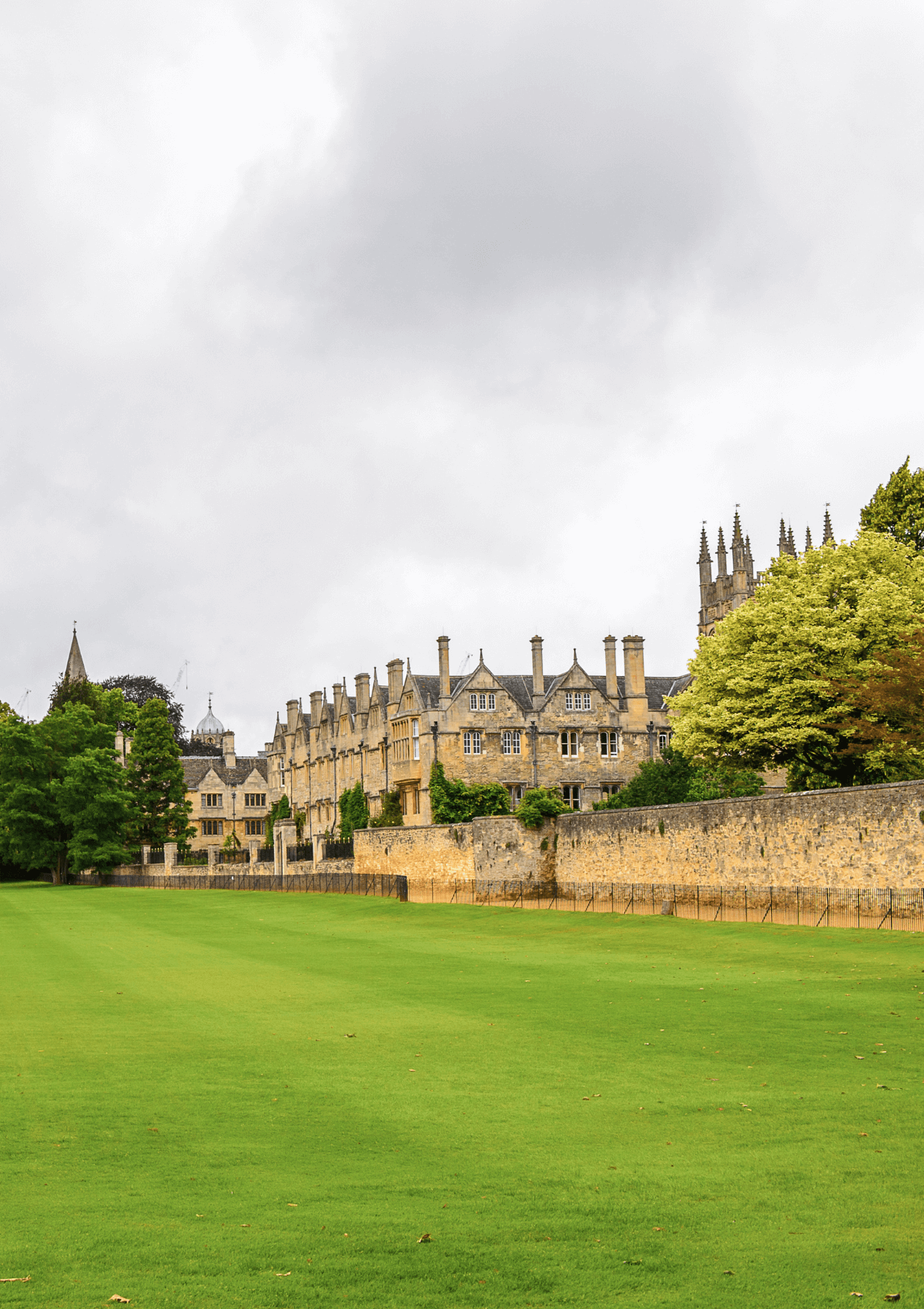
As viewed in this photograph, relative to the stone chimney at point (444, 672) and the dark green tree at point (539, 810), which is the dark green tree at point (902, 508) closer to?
the dark green tree at point (539, 810)

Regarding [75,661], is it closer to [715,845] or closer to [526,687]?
[526,687]

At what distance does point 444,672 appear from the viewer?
7081 centimetres

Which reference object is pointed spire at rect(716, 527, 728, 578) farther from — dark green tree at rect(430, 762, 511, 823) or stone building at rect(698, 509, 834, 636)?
dark green tree at rect(430, 762, 511, 823)

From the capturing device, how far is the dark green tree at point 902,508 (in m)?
55.1

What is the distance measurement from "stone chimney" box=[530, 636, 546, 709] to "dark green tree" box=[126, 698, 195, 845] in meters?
33.4

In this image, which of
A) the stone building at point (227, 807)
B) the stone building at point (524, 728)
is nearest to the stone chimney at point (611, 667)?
the stone building at point (524, 728)

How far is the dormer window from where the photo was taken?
7294cm

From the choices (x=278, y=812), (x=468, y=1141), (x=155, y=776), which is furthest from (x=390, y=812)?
(x=468, y=1141)

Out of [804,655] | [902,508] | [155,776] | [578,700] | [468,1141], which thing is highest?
[902,508]

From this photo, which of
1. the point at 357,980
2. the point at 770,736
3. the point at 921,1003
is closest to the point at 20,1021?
the point at 357,980

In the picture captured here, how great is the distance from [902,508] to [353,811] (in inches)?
1578

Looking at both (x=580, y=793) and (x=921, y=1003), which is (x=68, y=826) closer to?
(x=580, y=793)

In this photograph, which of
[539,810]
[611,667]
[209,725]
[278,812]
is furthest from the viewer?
[209,725]

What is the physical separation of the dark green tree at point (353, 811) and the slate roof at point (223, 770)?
3424 centimetres
